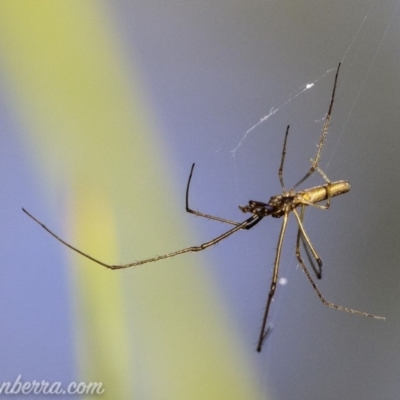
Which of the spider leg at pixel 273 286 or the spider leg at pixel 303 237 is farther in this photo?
the spider leg at pixel 303 237

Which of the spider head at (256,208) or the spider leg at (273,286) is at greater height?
the spider head at (256,208)

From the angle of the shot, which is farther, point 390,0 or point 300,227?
point 390,0

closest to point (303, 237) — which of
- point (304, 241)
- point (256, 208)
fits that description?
point (304, 241)

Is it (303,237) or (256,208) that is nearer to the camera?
(256,208)

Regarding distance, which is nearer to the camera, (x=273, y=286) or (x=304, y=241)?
(x=273, y=286)

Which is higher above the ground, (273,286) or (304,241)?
(304,241)

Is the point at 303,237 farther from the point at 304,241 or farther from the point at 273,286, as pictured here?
the point at 273,286

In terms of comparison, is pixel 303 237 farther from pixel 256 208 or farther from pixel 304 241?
pixel 256 208

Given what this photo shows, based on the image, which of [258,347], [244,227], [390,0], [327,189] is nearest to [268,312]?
[258,347]

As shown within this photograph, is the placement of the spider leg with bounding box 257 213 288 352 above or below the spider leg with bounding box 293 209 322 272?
below

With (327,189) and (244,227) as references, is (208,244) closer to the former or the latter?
(244,227)

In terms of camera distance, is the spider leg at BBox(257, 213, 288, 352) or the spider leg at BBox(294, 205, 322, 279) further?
the spider leg at BBox(294, 205, 322, 279)
